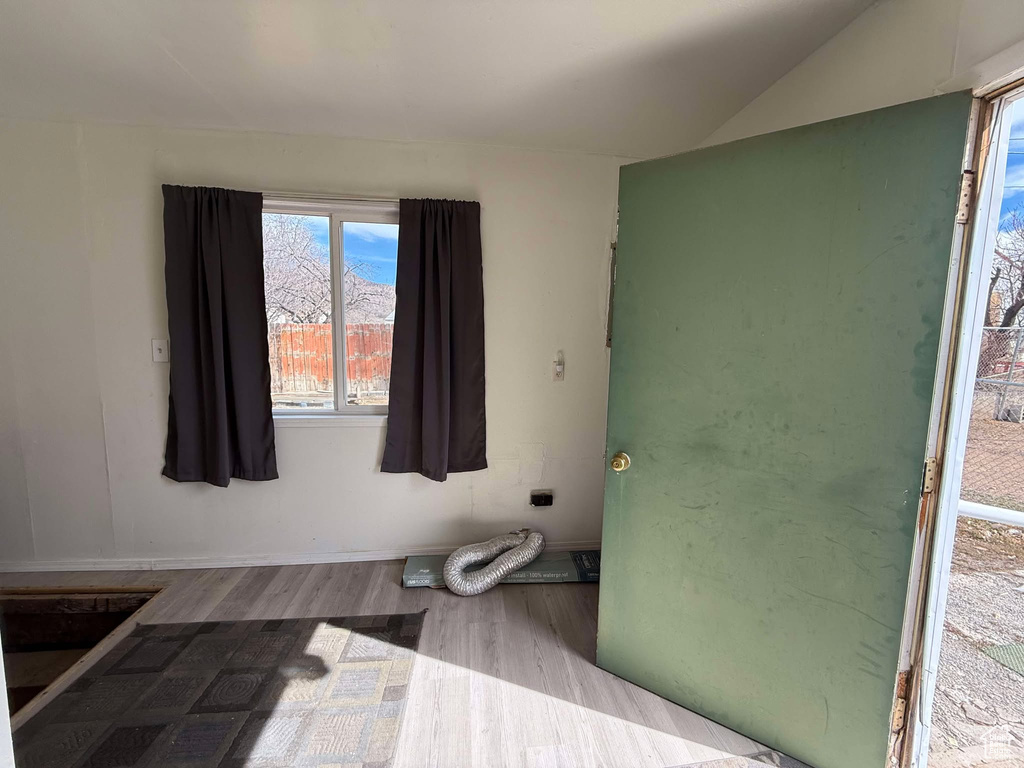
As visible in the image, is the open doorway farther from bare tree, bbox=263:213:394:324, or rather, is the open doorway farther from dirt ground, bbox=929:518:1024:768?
bare tree, bbox=263:213:394:324

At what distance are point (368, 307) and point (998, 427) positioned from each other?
2958mm

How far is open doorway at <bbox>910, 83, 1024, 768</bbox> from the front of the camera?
1.03 metres

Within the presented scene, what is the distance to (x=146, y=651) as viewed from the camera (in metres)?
1.70

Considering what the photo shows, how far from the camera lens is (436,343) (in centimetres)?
226

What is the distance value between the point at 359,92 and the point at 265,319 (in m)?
1.22

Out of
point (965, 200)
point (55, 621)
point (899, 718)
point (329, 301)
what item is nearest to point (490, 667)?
point (899, 718)

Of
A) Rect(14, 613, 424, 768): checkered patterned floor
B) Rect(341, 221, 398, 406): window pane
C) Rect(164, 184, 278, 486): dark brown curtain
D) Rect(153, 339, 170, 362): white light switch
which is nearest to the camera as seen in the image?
Rect(14, 613, 424, 768): checkered patterned floor

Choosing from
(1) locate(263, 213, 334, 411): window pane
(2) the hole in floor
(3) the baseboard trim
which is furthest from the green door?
(2) the hole in floor

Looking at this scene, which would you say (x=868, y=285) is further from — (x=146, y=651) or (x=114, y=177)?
(x=114, y=177)

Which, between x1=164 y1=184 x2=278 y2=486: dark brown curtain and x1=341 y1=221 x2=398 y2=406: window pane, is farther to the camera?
x1=341 y1=221 x2=398 y2=406: window pane

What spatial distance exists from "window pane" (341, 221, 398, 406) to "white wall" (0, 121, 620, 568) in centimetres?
22

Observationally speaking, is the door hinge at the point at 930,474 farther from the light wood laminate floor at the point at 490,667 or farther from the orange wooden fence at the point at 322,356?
the orange wooden fence at the point at 322,356

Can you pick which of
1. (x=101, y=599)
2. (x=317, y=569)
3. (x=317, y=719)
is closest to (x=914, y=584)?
(x=317, y=719)

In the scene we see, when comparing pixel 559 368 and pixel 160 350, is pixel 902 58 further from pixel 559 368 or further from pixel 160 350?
pixel 160 350
